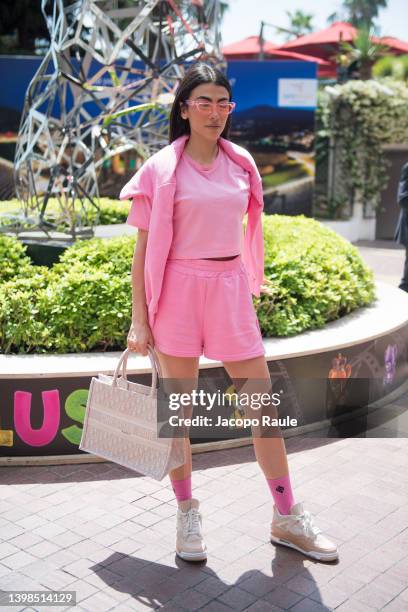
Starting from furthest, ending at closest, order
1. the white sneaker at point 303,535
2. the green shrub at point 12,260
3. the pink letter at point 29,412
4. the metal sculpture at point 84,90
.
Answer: the metal sculpture at point 84,90 < the green shrub at point 12,260 < the pink letter at point 29,412 < the white sneaker at point 303,535

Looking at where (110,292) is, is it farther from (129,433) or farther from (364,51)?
(364,51)

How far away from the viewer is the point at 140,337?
2.96m

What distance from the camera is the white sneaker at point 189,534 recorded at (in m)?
3.04

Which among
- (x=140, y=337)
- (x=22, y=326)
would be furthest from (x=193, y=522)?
(x=22, y=326)

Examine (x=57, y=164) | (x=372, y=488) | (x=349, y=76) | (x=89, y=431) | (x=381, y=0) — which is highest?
(x=381, y=0)

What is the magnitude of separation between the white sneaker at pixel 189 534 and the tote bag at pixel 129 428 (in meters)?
0.25

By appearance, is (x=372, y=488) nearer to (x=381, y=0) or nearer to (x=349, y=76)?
(x=349, y=76)

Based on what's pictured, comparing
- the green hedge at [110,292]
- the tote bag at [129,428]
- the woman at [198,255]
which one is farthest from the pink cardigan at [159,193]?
the green hedge at [110,292]

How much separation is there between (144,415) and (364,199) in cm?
1354

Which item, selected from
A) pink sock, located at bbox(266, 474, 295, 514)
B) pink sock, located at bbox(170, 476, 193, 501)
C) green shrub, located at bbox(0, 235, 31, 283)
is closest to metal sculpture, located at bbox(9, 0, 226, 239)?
green shrub, located at bbox(0, 235, 31, 283)

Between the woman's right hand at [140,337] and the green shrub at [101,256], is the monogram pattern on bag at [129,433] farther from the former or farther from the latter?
the green shrub at [101,256]

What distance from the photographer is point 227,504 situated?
3.59 meters

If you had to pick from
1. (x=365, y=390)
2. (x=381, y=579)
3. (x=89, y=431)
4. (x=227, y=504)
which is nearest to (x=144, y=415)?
(x=89, y=431)

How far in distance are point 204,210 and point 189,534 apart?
1319mm
